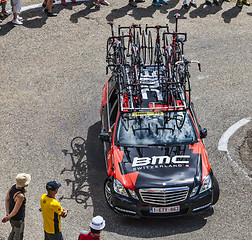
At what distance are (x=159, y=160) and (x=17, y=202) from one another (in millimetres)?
3072

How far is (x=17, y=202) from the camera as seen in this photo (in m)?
8.39

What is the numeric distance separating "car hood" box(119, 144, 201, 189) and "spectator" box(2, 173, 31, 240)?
7.39 feet

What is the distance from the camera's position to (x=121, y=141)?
1070cm

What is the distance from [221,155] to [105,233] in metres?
3.76

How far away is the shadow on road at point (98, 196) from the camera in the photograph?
9961mm

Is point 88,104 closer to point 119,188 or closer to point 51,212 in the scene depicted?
point 119,188

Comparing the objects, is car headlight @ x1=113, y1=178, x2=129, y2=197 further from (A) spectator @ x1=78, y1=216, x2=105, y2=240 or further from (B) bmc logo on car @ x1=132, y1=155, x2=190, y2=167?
(A) spectator @ x1=78, y1=216, x2=105, y2=240

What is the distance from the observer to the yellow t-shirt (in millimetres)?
8250

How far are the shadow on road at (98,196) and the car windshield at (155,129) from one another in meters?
1.26

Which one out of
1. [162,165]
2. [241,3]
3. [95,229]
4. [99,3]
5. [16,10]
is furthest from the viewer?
[241,3]

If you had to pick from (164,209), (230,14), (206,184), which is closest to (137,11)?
(230,14)

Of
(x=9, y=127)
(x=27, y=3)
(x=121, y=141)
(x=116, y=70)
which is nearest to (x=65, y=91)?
(x=9, y=127)

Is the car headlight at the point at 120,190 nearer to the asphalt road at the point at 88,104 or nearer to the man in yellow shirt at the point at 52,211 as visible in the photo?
the asphalt road at the point at 88,104

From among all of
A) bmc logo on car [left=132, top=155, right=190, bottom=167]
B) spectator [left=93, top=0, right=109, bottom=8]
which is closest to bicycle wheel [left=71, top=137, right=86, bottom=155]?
bmc logo on car [left=132, top=155, right=190, bottom=167]
